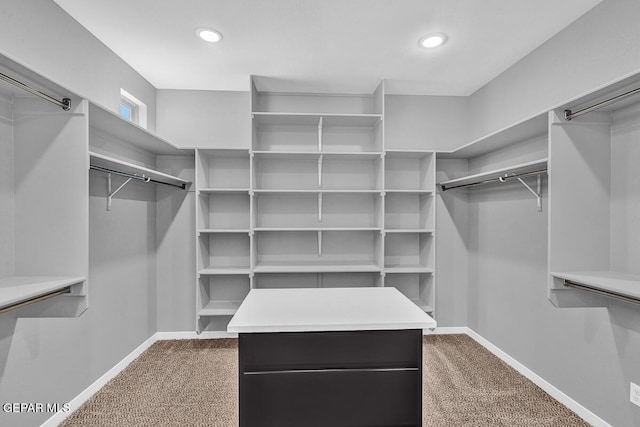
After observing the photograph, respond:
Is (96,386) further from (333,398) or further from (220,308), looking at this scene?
(333,398)

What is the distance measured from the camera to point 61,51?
1.98 m

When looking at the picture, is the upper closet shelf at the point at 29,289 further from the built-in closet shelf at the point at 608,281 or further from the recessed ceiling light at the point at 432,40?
the recessed ceiling light at the point at 432,40

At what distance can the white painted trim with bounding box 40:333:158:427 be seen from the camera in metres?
1.92

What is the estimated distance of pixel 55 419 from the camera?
191cm

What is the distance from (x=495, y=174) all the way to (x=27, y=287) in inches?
127

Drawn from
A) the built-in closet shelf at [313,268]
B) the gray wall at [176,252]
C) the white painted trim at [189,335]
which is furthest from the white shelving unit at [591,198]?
the gray wall at [176,252]

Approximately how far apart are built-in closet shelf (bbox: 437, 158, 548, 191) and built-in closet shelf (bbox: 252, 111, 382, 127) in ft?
→ 3.40

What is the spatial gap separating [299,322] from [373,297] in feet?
2.00

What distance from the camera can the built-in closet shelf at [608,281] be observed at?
1.39 metres

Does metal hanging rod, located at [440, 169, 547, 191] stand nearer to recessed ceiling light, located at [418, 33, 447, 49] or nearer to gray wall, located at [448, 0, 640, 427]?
gray wall, located at [448, 0, 640, 427]

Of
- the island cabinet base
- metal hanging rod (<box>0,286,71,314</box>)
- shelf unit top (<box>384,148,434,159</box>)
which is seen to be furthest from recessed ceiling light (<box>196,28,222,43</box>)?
the island cabinet base

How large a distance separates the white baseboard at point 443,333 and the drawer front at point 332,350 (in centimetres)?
159

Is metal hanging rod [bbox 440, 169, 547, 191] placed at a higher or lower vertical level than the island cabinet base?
higher

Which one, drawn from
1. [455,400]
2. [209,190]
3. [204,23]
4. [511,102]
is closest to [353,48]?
[204,23]
